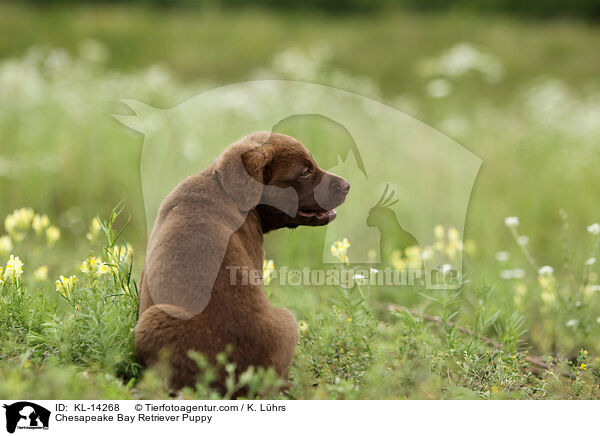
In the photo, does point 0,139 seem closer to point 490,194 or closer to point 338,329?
point 338,329

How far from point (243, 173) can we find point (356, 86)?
4.33 meters

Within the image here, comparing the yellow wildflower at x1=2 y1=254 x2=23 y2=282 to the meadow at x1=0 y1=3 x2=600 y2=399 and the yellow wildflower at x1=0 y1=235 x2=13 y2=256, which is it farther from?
the yellow wildflower at x1=0 y1=235 x2=13 y2=256

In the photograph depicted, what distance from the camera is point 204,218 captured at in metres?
2.89

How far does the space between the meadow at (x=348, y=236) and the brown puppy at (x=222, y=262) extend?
150mm

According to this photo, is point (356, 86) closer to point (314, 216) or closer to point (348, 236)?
point (348, 236)

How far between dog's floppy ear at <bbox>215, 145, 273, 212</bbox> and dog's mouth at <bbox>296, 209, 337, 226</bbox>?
0.31 m

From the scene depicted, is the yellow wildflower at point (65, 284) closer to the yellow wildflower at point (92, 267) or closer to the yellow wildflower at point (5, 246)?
the yellow wildflower at point (92, 267)

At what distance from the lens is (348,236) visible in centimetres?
483

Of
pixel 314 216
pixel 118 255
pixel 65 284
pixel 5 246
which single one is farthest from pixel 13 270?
pixel 314 216

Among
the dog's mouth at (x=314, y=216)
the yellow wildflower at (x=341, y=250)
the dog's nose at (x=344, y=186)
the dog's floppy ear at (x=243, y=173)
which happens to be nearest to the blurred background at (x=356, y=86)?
the yellow wildflower at (x=341, y=250)

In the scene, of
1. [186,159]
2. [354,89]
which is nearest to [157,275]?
[186,159]

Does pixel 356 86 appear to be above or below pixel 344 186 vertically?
above

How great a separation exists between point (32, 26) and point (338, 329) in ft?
47.0
